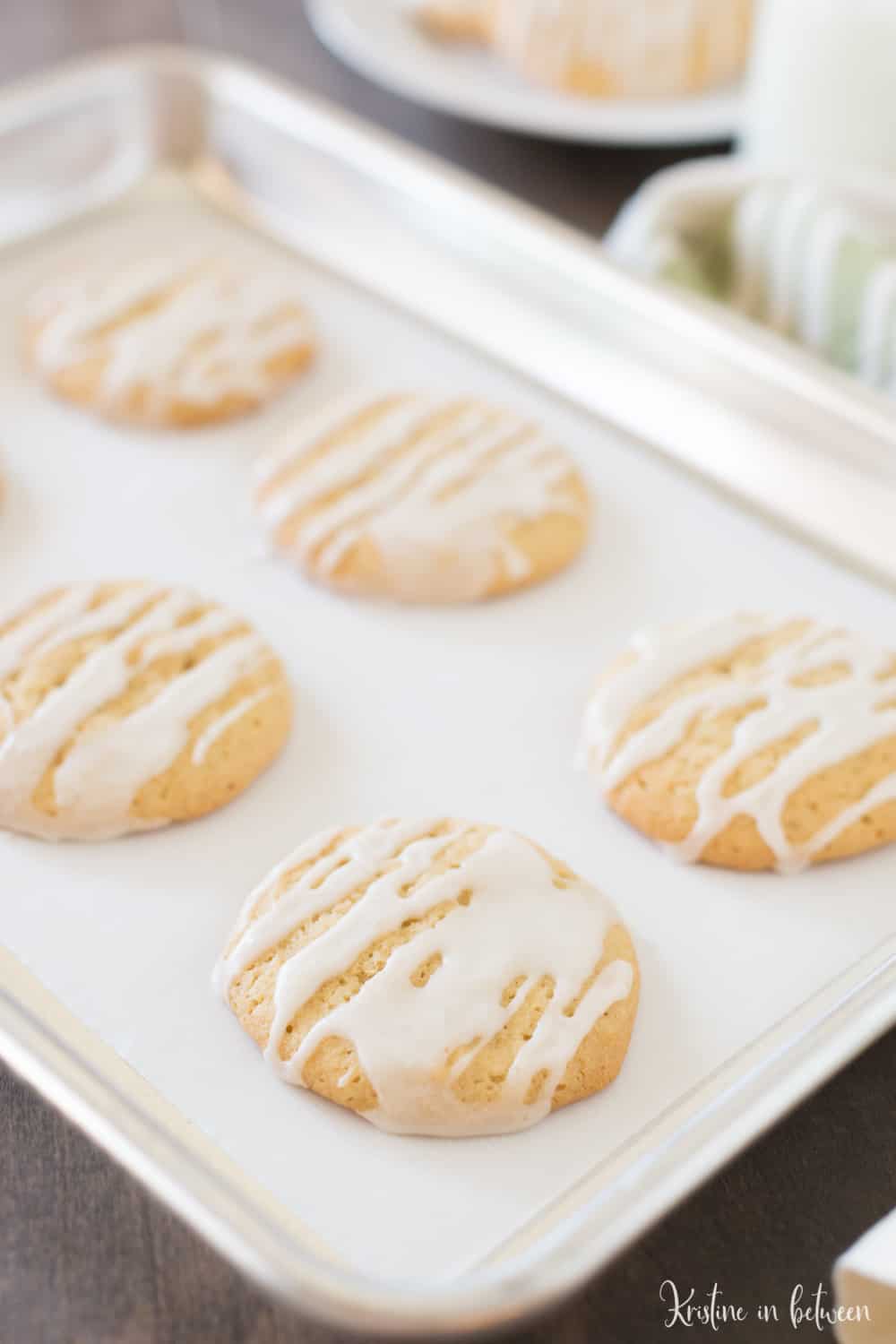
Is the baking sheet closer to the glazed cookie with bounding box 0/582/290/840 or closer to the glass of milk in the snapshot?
the glazed cookie with bounding box 0/582/290/840

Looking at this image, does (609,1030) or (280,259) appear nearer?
(609,1030)

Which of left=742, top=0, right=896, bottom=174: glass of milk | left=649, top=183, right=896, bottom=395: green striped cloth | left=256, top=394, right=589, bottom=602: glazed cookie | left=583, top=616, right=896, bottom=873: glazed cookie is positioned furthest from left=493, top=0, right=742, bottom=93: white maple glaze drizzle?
left=583, top=616, right=896, bottom=873: glazed cookie

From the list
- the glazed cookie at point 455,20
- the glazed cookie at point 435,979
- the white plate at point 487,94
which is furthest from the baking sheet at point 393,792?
the glazed cookie at point 455,20

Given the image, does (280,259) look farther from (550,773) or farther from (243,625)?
(550,773)

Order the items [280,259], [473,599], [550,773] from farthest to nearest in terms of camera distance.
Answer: [280,259]
[473,599]
[550,773]

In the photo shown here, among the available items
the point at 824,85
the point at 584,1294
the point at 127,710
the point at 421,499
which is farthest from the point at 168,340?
the point at 584,1294

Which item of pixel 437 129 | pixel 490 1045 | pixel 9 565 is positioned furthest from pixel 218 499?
pixel 437 129
